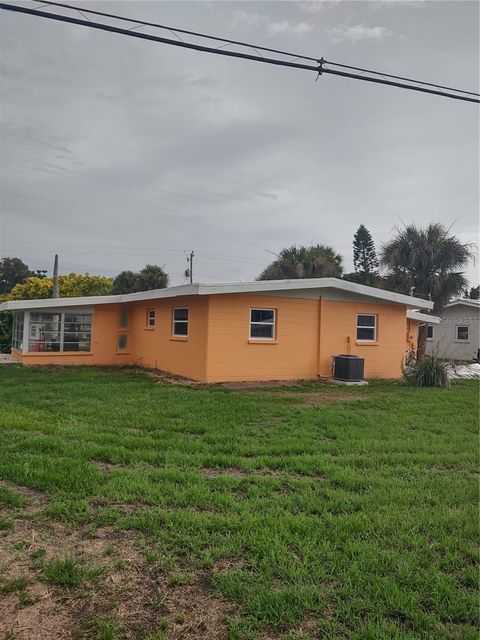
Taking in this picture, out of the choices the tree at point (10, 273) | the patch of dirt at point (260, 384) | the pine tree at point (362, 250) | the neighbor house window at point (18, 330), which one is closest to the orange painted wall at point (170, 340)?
the patch of dirt at point (260, 384)

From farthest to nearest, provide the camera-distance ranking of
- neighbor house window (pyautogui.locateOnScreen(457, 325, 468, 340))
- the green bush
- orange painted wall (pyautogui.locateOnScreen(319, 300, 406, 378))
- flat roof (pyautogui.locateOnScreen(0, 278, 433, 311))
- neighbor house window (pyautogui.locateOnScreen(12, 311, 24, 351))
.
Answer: neighbor house window (pyautogui.locateOnScreen(457, 325, 468, 340))
neighbor house window (pyautogui.locateOnScreen(12, 311, 24, 351))
orange painted wall (pyautogui.locateOnScreen(319, 300, 406, 378))
the green bush
flat roof (pyautogui.locateOnScreen(0, 278, 433, 311))

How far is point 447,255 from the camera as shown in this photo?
76.1ft

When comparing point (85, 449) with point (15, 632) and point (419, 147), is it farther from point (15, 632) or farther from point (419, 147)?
point (419, 147)

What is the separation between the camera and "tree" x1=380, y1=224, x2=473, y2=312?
23.2 m

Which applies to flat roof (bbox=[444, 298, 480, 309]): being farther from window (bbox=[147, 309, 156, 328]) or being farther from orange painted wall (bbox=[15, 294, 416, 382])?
window (bbox=[147, 309, 156, 328])

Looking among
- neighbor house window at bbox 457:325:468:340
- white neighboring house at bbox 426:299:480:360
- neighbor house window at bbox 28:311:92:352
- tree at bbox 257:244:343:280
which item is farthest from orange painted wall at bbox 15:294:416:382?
neighbor house window at bbox 457:325:468:340

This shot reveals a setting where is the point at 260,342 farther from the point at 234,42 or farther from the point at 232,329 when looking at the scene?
the point at 234,42

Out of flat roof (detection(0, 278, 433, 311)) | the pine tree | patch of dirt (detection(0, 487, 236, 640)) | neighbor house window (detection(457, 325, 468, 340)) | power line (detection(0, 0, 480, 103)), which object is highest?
the pine tree

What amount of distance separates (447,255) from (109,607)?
2424 centimetres

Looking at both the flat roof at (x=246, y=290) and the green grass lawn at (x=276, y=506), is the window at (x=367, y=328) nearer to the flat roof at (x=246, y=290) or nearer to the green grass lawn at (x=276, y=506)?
the flat roof at (x=246, y=290)

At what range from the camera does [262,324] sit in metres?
13.5

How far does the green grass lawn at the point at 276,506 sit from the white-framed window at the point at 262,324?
5.43 meters

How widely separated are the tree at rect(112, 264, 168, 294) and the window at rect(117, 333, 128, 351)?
11.8m

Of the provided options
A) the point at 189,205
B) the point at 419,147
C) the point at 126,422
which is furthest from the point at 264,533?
the point at 189,205
